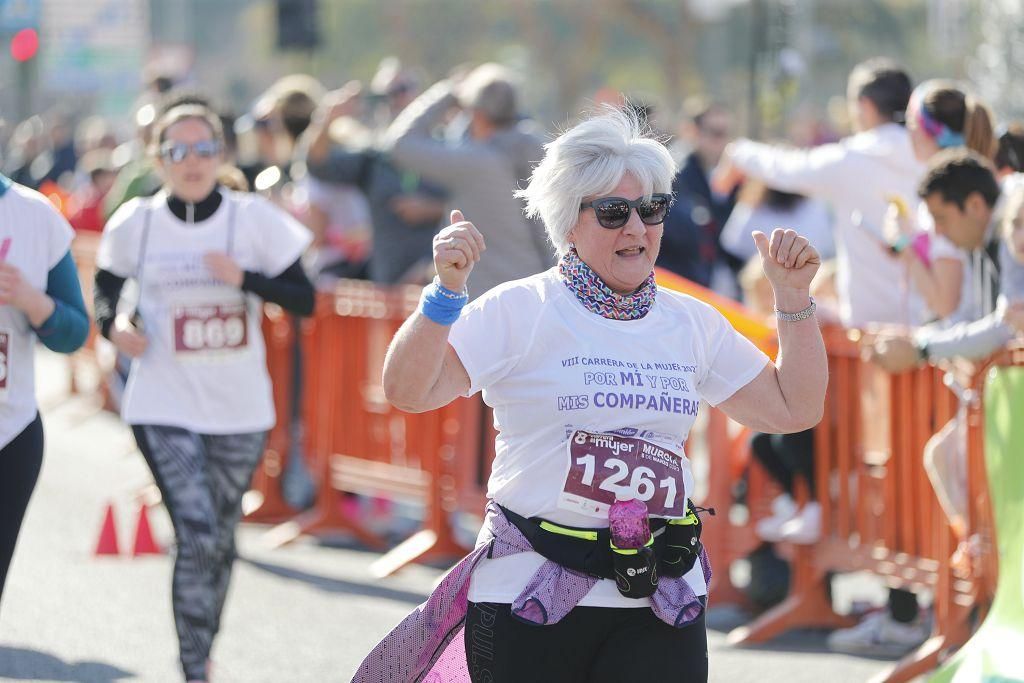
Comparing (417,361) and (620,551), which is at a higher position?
(417,361)

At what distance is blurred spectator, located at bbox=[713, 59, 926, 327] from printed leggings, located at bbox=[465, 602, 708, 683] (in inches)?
158

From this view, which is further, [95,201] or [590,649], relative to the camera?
[95,201]

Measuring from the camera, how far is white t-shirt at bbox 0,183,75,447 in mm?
5543

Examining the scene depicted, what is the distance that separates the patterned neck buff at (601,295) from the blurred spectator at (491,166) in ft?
15.3

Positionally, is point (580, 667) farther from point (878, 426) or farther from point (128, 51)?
point (128, 51)

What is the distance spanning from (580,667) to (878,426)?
3.43m

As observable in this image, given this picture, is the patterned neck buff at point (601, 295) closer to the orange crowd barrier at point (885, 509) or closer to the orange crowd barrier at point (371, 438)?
the orange crowd barrier at point (885, 509)

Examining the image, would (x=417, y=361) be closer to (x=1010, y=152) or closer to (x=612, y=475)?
(x=612, y=475)

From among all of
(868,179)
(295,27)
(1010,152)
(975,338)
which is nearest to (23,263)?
(975,338)

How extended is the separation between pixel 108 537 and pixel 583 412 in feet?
18.8

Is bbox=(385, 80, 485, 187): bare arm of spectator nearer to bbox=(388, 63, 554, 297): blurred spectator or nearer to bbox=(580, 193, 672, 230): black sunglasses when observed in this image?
bbox=(388, 63, 554, 297): blurred spectator

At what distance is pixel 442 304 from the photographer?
4.07m

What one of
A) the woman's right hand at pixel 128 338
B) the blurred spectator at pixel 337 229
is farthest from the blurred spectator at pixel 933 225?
the blurred spectator at pixel 337 229

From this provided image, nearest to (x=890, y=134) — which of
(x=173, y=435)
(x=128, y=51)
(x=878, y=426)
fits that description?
(x=878, y=426)
